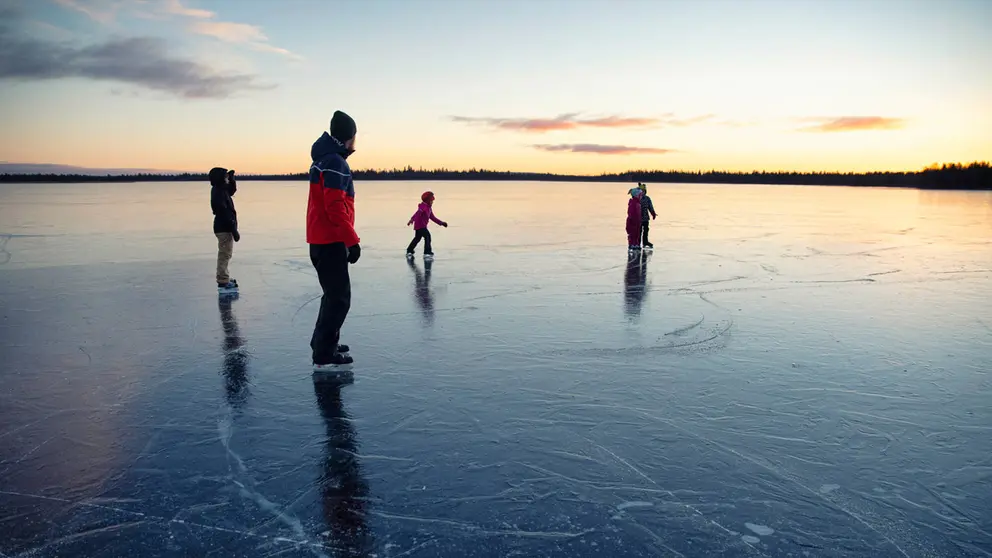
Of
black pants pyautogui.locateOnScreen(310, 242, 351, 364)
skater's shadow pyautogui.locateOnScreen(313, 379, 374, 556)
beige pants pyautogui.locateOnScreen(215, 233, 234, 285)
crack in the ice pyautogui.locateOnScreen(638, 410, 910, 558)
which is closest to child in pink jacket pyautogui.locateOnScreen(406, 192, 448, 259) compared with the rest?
beige pants pyautogui.locateOnScreen(215, 233, 234, 285)

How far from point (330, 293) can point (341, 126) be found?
4.08 feet

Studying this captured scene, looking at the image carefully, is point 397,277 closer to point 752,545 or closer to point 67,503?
point 67,503

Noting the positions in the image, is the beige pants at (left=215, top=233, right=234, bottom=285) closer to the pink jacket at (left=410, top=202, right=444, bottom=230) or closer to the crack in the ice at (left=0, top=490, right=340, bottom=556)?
the pink jacket at (left=410, top=202, right=444, bottom=230)

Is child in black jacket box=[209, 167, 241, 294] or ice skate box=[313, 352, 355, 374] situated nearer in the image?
ice skate box=[313, 352, 355, 374]

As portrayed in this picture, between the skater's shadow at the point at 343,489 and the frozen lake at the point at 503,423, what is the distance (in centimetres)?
1

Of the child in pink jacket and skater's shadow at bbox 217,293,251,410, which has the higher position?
the child in pink jacket

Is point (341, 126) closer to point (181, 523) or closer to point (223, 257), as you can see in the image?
point (181, 523)

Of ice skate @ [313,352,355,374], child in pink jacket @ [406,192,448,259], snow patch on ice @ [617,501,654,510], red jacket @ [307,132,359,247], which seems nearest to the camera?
snow patch on ice @ [617,501,654,510]

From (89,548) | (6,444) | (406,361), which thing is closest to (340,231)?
(406,361)

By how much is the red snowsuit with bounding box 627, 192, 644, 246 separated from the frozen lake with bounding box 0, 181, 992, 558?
3987 mm

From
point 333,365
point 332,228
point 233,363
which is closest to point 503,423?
point 333,365

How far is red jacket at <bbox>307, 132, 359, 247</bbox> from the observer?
176 inches

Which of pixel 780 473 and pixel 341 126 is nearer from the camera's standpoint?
pixel 780 473

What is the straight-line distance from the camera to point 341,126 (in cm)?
457
